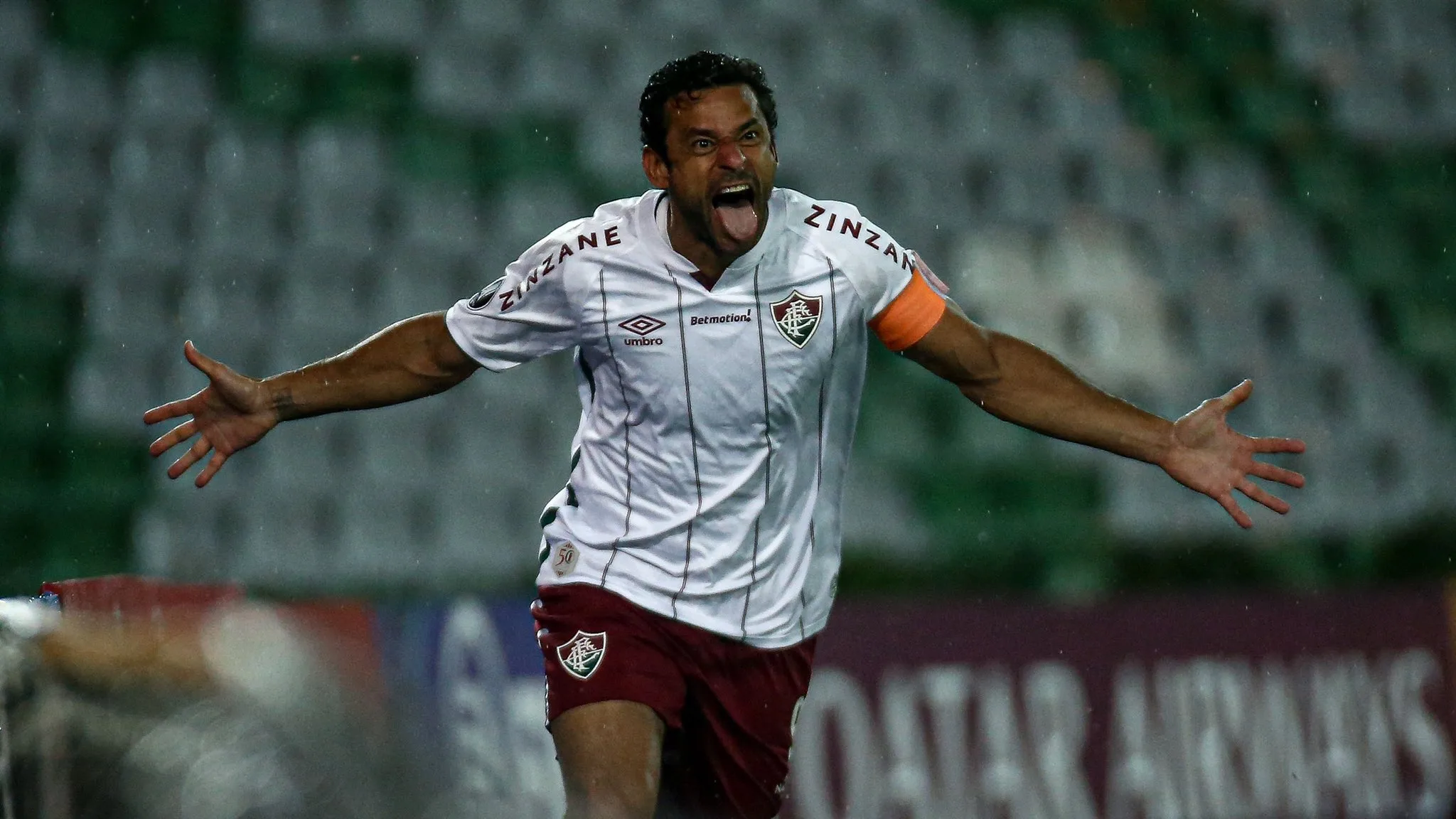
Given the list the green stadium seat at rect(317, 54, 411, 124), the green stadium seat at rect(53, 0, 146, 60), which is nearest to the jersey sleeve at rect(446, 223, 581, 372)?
the green stadium seat at rect(317, 54, 411, 124)

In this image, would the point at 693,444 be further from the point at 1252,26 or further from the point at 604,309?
the point at 1252,26

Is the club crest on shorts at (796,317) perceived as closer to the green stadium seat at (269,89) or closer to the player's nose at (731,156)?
the player's nose at (731,156)

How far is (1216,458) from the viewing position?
3.75 meters

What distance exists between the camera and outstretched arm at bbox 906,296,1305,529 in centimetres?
372

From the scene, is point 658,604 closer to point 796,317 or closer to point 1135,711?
point 796,317

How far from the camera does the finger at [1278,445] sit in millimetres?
3670

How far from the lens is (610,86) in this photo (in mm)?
8250

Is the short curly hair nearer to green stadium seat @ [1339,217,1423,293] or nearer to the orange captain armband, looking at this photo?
the orange captain armband

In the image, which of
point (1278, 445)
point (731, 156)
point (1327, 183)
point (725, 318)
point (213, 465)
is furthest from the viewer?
point (1327, 183)

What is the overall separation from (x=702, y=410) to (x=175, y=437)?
1243mm

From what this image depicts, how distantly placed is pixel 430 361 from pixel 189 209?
14.2 feet

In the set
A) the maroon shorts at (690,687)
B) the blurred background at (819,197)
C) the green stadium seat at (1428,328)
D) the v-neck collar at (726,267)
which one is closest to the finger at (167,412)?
the maroon shorts at (690,687)

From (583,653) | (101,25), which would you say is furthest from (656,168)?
(101,25)

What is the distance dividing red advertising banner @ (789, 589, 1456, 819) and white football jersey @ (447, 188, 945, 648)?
2449 mm
